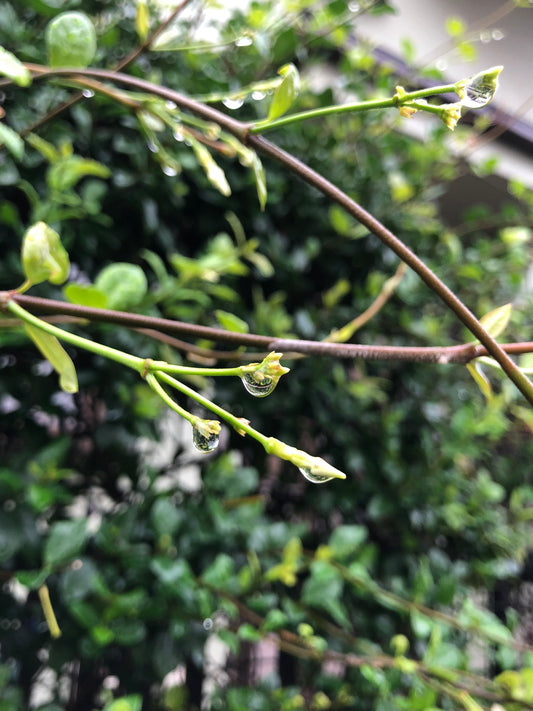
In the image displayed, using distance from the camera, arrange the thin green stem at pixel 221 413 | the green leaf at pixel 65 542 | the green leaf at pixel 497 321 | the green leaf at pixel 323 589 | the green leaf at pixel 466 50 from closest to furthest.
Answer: the thin green stem at pixel 221 413 < the green leaf at pixel 497 321 < the green leaf at pixel 65 542 < the green leaf at pixel 323 589 < the green leaf at pixel 466 50

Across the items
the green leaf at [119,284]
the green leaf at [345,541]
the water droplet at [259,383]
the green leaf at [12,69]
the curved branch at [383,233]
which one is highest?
the green leaf at [12,69]

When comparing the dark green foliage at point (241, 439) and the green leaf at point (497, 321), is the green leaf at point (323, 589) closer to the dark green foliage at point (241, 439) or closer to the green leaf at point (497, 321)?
the dark green foliage at point (241, 439)

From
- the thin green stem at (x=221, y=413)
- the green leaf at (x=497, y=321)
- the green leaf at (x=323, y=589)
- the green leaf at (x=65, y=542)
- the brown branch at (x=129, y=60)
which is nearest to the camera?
the thin green stem at (x=221, y=413)

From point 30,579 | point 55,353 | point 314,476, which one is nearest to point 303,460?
point 314,476

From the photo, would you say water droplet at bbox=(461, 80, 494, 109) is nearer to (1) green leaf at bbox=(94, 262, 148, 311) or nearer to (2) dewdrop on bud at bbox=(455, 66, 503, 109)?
(2) dewdrop on bud at bbox=(455, 66, 503, 109)

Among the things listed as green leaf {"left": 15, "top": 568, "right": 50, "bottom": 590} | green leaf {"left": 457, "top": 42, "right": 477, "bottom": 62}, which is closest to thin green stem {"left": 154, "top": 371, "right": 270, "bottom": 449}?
green leaf {"left": 15, "top": 568, "right": 50, "bottom": 590}

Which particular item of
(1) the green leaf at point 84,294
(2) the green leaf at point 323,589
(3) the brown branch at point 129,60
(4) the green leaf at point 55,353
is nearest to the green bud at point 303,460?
(4) the green leaf at point 55,353

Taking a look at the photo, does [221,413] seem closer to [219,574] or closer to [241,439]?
[219,574]
